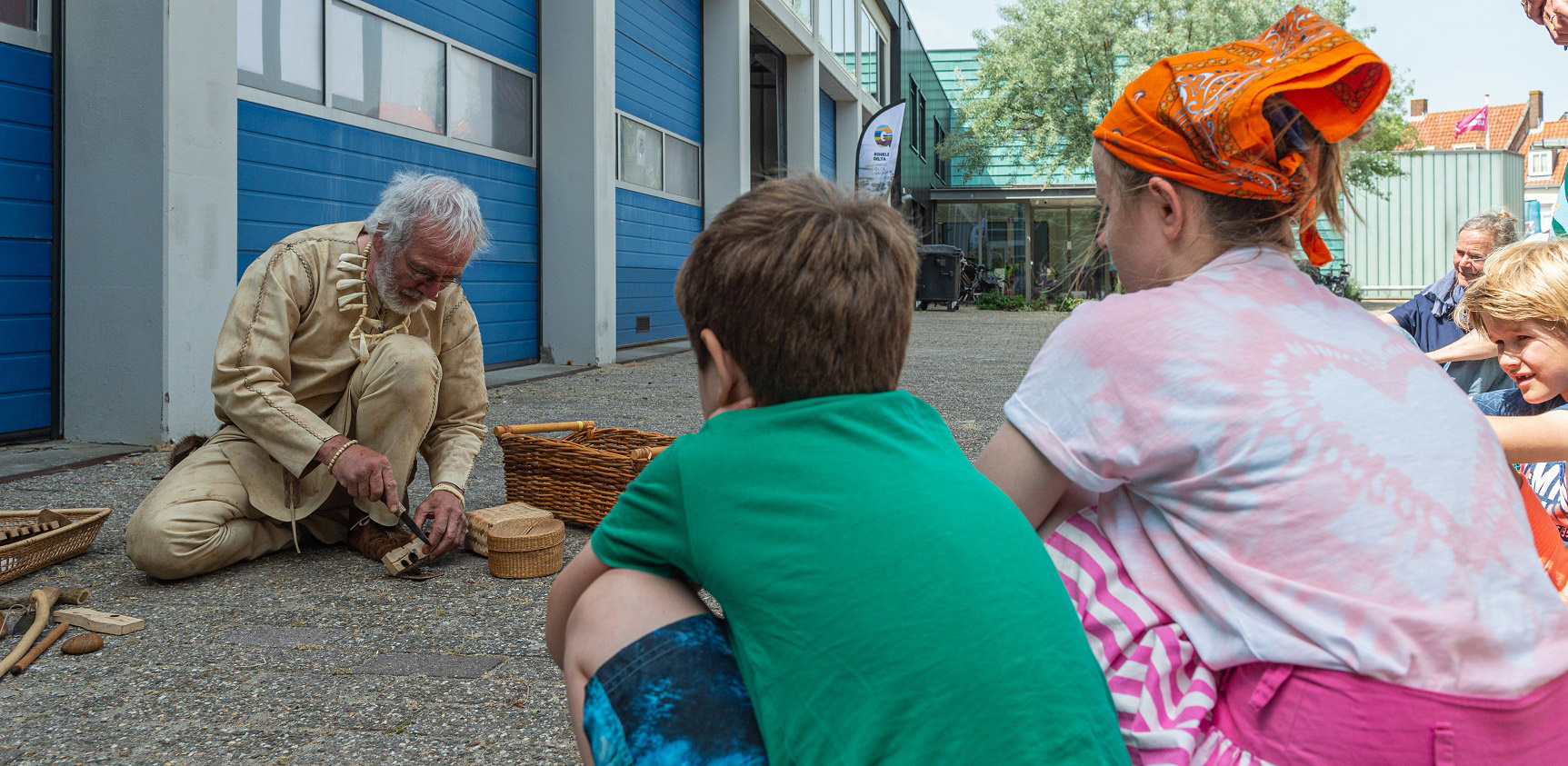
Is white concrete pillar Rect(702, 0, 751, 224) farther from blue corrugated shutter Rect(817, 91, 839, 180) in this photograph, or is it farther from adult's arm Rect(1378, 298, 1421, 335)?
adult's arm Rect(1378, 298, 1421, 335)

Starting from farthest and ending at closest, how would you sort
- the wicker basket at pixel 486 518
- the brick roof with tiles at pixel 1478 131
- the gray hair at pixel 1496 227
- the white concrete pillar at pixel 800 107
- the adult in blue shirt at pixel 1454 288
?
1. the brick roof with tiles at pixel 1478 131
2. the white concrete pillar at pixel 800 107
3. the gray hair at pixel 1496 227
4. the adult in blue shirt at pixel 1454 288
5. the wicker basket at pixel 486 518

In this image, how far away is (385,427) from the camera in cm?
358

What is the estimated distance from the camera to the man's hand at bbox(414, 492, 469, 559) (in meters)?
3.47

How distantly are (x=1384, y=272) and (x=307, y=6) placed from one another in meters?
35.6

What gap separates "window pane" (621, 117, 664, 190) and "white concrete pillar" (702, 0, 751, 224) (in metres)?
1.49

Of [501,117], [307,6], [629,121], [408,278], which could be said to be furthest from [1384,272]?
[408,278]

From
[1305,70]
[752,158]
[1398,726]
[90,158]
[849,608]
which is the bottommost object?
[1398,726]

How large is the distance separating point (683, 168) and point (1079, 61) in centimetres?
1991

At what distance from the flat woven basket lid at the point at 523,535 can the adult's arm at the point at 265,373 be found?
55cm

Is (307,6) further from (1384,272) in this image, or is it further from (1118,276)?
(1384,272)

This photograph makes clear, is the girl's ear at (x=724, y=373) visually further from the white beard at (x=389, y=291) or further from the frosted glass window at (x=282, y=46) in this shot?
the frosted glass window at (x=282, y=46)

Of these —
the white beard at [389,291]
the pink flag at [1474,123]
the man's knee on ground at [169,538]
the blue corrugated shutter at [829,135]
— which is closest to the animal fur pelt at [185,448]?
the man's knee on ground at [169,538]

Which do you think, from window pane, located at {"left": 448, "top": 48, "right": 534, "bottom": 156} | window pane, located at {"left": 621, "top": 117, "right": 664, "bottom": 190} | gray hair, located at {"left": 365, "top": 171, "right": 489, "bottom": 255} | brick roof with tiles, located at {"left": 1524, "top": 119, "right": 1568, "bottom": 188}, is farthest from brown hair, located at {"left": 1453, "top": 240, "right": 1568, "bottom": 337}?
brick roof with tiles, located at {"left": 1524, "top": 119, "right": 1568, "bottom": 188}

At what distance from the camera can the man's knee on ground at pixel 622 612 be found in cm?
139
